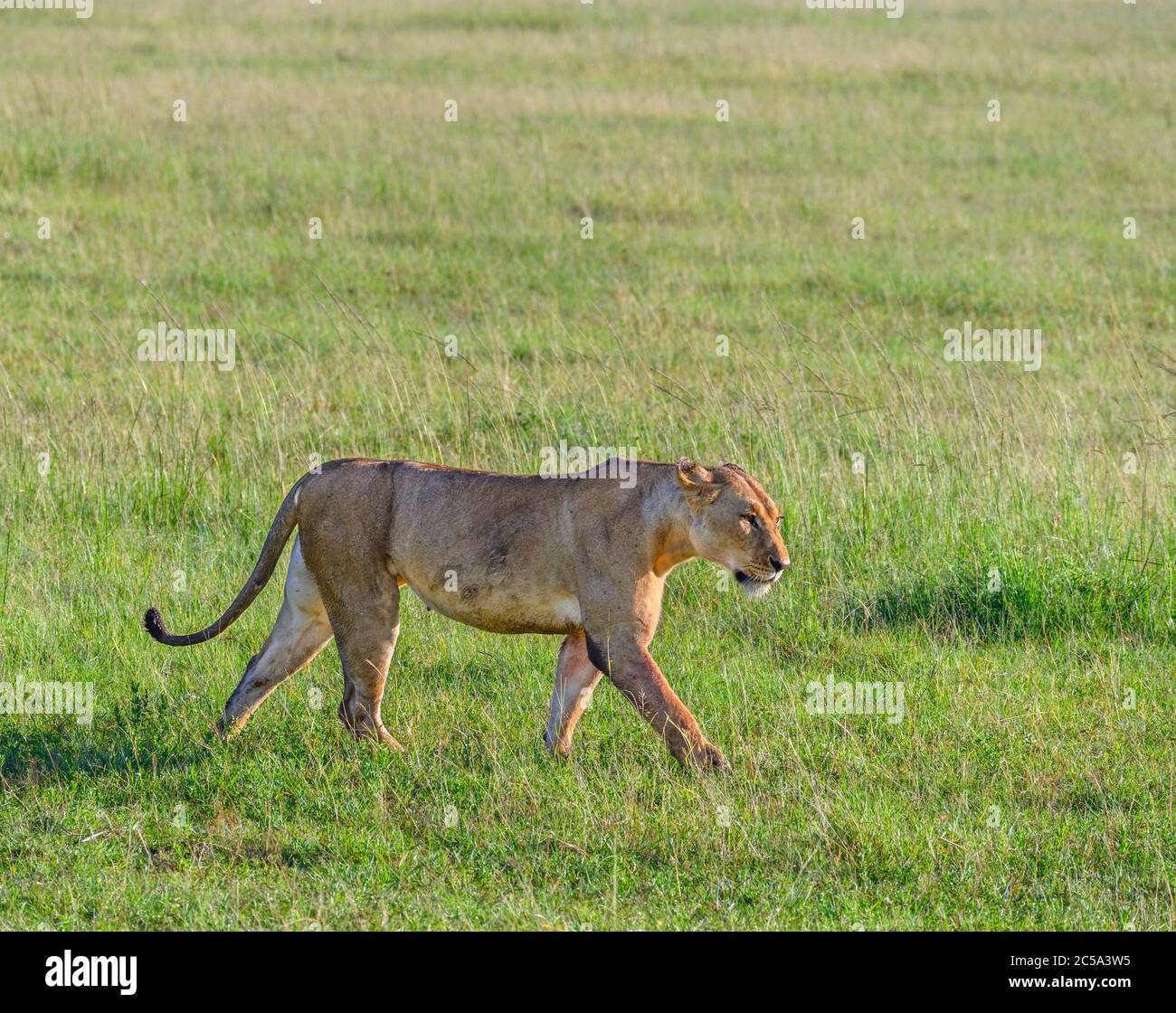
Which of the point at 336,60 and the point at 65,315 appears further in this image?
the point at 336,60

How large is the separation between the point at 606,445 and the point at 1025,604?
9.89 ft

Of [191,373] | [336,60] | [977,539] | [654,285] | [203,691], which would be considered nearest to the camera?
[203,691]

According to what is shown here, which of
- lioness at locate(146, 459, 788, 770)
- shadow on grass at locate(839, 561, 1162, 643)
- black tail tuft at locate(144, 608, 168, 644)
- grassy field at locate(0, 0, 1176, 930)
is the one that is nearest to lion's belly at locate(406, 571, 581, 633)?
lioness at locate(146, 459, 788, 770)

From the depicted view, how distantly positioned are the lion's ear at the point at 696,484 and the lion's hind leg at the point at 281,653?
164 centimetres

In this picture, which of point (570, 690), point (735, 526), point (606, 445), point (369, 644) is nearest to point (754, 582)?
point (735, 526)

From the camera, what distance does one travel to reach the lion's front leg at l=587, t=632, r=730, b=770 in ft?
19.6

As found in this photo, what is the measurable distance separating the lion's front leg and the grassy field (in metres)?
0.18

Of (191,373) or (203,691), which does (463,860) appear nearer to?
(203,691)

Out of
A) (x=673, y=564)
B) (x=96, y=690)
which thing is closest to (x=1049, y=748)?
(x=673, y=564)

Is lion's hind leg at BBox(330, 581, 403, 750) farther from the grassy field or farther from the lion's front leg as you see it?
the lion's front leg

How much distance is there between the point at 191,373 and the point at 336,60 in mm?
14790

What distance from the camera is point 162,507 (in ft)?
30.6

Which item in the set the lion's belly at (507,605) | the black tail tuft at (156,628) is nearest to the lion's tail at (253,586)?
the black tail tuft at (156,628)

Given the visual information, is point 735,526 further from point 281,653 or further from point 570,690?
point 281,653
